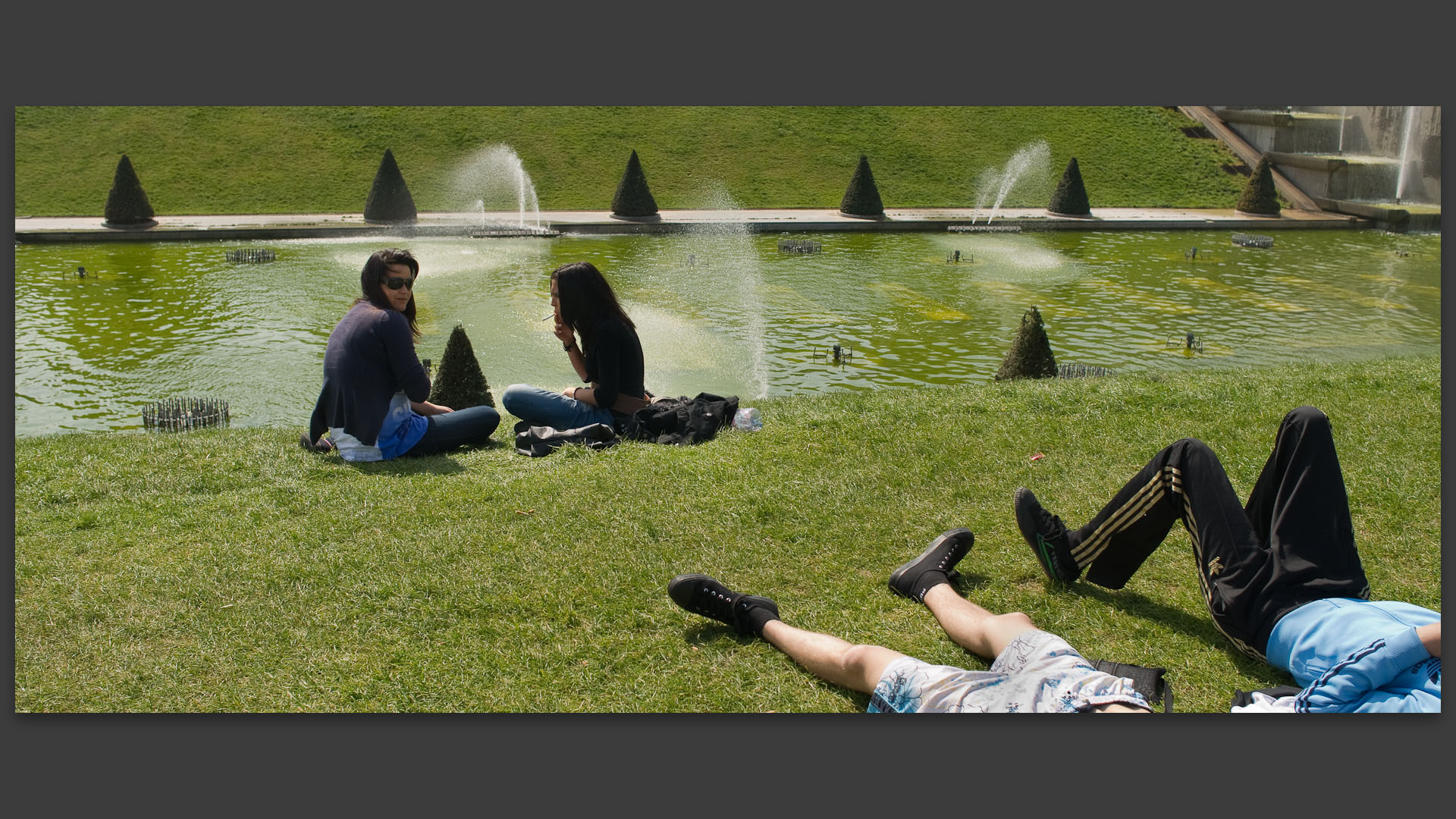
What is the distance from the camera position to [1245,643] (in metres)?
3.48

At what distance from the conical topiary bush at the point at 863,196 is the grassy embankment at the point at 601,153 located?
6.54 feet

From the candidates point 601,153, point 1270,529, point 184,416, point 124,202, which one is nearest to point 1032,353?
point 1270,529

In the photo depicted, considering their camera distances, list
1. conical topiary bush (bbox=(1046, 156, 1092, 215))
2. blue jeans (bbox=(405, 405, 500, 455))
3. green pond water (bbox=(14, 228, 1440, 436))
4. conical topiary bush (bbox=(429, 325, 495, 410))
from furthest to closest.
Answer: conical topiary bush (bbox=(1046, 156, 1092, 215))
green pond water (bbox=(14, 228, 1440, 436))
conical topiary bush (bbox=(429, 325, 495, 410))
blue jeans (bbox=(405, 405, 500, 455))

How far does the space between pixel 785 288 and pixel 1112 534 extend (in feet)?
40.5

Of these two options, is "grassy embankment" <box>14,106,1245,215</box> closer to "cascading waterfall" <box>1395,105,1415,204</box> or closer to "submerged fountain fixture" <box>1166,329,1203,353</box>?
"cascading waterfall" <box>1395,105,1415,204</box>

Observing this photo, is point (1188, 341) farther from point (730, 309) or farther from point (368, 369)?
point (368, 369)

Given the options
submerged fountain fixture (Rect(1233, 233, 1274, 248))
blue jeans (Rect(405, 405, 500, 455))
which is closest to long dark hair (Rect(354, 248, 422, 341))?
blue jeans (Rect(405, 405, 500, 455))

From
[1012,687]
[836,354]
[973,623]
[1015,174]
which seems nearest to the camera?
[1012,687]

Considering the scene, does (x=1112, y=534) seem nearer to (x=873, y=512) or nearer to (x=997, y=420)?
(x=873, y=512)

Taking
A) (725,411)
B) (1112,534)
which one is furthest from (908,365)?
(1112,534)

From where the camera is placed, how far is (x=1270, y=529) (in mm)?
3482

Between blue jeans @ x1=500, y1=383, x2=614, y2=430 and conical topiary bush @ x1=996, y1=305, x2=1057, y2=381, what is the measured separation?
4647 mm

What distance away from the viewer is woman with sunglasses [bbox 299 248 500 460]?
19.0 feet

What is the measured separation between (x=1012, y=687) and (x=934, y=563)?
0.92 m
